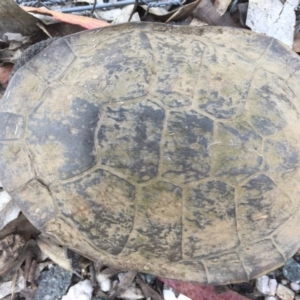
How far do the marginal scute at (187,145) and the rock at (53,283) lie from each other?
3.16 ft

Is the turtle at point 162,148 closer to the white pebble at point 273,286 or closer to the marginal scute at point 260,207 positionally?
the marginal scute at point 260,207

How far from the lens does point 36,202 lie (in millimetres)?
1819

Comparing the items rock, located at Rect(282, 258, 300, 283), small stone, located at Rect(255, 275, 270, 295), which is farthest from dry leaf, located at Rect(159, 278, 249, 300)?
rock, located at Rect(282, 258, 300, 283)

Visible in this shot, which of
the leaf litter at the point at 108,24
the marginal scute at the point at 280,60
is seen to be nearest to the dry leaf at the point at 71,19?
the leaf litter at the point at 108,24

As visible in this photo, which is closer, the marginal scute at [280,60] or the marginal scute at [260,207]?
the marginal scute at [260,207]

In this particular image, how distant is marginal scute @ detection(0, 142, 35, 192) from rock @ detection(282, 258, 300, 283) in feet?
4.18

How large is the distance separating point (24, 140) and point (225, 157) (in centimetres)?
79

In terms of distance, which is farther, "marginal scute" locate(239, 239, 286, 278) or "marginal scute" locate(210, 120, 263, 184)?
"marginal scute" locate(239, 239, 286, 278)

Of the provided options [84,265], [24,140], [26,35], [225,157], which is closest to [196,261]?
[225,157]

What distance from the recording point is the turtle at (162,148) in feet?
5.24

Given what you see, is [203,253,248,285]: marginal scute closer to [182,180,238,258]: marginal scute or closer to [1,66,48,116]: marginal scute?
[182,180,238,258]: marginal scute

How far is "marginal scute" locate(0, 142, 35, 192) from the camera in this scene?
1.81 meters

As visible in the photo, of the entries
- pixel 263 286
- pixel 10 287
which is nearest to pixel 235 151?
pixel 263 286

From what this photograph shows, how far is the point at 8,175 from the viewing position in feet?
6.09
